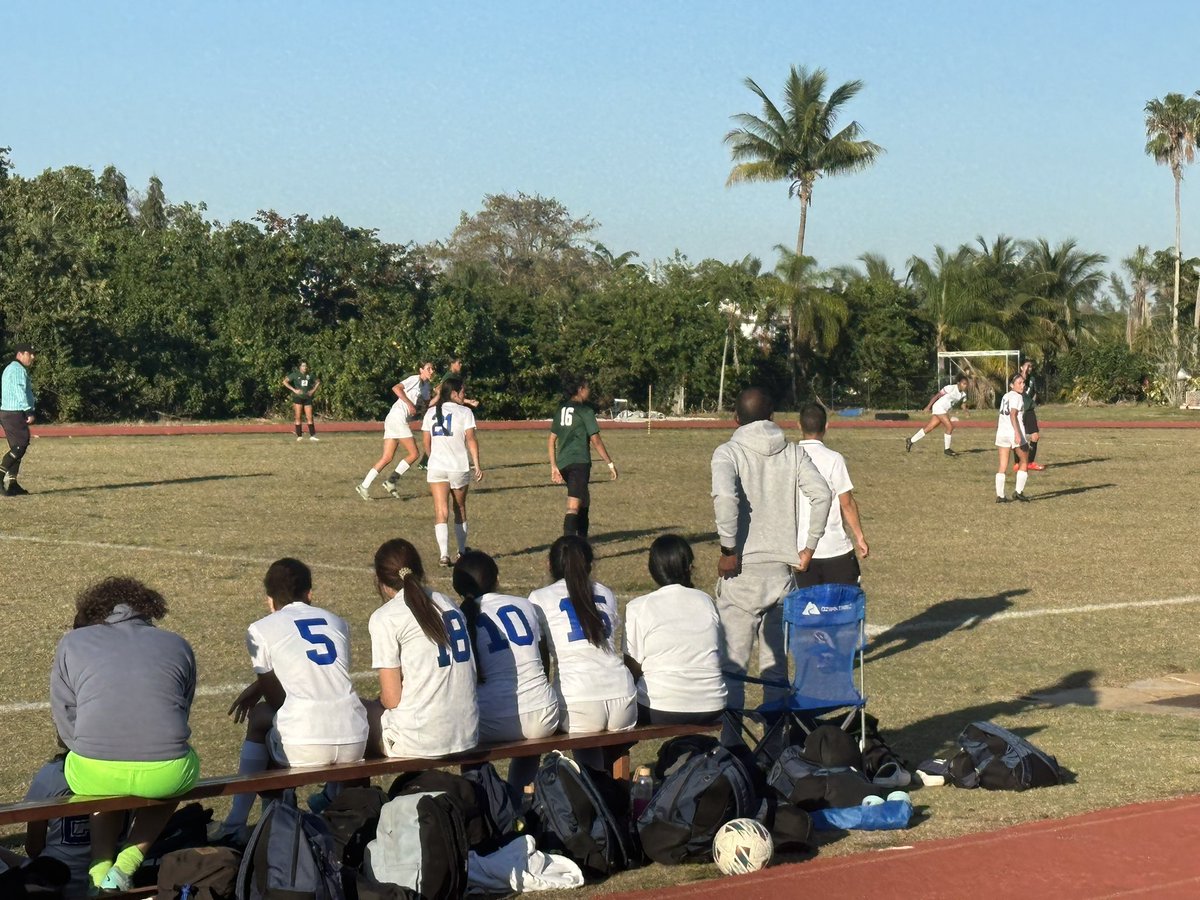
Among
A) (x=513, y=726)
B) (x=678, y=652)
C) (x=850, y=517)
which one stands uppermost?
(x=850, y=517)

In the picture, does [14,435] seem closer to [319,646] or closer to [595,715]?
[319,646]

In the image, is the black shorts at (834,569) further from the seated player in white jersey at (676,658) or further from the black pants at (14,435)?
the black pants at (14,435)

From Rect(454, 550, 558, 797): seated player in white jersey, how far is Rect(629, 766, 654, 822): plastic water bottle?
1.46 ft

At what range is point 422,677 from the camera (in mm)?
6508

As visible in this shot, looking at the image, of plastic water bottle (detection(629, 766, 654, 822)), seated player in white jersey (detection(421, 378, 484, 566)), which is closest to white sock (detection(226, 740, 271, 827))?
plastic water bottle (detection(629, 766, 654, 822))

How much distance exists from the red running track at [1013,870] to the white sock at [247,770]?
1.67 m

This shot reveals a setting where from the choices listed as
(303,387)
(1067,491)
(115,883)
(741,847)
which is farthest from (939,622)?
(303,387)

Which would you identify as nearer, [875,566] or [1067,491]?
[875,566]

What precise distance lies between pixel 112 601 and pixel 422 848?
1.55 meters

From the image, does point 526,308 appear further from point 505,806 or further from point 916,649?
point 505,806

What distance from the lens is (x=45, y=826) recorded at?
605 cm

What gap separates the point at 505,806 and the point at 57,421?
138 ft

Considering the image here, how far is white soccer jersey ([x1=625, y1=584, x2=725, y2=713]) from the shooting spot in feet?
24.0

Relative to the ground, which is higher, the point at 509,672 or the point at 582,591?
the point at 582,591
